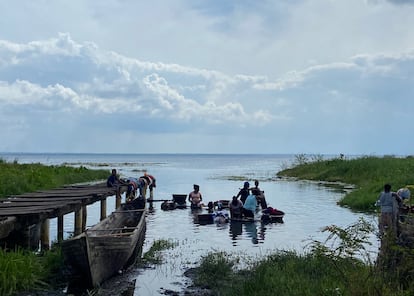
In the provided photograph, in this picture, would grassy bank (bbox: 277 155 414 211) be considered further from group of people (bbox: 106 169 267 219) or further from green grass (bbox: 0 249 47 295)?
green grass (bbox: 0 249 47 295)

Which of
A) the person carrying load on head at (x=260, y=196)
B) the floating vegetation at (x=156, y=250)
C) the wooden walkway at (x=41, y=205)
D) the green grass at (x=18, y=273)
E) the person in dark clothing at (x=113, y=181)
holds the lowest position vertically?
the floating vegetation at (x=156, y=250)

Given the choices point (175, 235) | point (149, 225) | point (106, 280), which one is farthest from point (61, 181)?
point (106, 280)

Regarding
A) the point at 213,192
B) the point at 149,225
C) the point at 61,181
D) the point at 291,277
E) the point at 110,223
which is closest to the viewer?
the point at 291,277

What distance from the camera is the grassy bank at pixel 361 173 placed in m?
30.0

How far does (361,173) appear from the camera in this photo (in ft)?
152

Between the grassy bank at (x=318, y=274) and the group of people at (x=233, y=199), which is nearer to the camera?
the grassy bank at (x=318, y=274)

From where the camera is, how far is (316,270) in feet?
40.6

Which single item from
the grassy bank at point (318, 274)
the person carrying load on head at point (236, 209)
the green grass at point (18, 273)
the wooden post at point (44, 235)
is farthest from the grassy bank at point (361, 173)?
the green grass at point (18, 273)

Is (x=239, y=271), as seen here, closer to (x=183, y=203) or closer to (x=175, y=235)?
(x=175, y=235)

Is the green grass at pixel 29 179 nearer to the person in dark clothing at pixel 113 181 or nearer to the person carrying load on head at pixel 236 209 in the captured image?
the person in dark clothing at pixel 113 181

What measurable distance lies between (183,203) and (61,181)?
1206 cm

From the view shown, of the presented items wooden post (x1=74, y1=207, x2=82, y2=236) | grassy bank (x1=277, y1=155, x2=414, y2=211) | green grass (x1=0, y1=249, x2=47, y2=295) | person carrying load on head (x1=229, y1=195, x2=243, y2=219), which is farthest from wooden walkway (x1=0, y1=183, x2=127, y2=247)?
grassy bank (x1=277, y1=155, x2=414, y2=211)

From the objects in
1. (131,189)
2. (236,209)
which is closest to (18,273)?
(236,209)

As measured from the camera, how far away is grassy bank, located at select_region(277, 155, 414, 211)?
29953 millimetres
